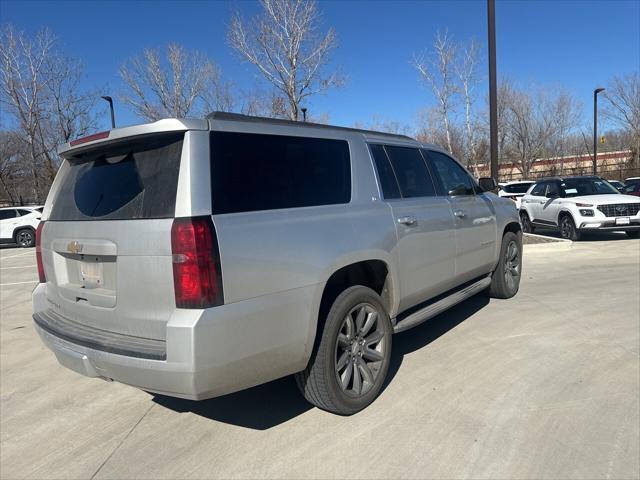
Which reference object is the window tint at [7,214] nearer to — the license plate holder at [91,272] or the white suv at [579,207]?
the white suv at [579,207]

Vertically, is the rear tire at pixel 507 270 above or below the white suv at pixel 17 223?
below

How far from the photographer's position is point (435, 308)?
13.9ft

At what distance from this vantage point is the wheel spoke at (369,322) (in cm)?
344

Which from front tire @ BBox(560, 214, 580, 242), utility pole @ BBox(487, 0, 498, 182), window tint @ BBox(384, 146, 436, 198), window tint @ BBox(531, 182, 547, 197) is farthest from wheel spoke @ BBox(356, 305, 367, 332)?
window tint @ BBox(531, 182, 547, 197)

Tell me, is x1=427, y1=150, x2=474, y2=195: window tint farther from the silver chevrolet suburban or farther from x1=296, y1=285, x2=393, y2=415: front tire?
x1=296, y1=285, x2=393, y2=415: front tire

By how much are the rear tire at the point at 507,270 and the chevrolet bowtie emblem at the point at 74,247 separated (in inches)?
182

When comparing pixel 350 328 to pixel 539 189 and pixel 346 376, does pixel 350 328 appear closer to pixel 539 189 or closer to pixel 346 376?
pixel 346 376

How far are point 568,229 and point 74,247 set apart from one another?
461 inches

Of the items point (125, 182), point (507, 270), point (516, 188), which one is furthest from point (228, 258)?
point (516, 188)

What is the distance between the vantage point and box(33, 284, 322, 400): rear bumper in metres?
2.43

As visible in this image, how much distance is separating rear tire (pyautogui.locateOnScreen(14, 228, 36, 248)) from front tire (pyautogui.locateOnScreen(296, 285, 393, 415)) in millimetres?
19396

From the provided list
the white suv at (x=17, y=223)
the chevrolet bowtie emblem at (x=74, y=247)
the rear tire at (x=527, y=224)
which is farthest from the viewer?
the white suv at (x=17, y=223)

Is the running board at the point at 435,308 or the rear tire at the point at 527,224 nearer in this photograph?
the running board at the point at 435,308

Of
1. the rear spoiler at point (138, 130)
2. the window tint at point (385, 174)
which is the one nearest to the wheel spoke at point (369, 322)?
the window tint at point (385, 174)
